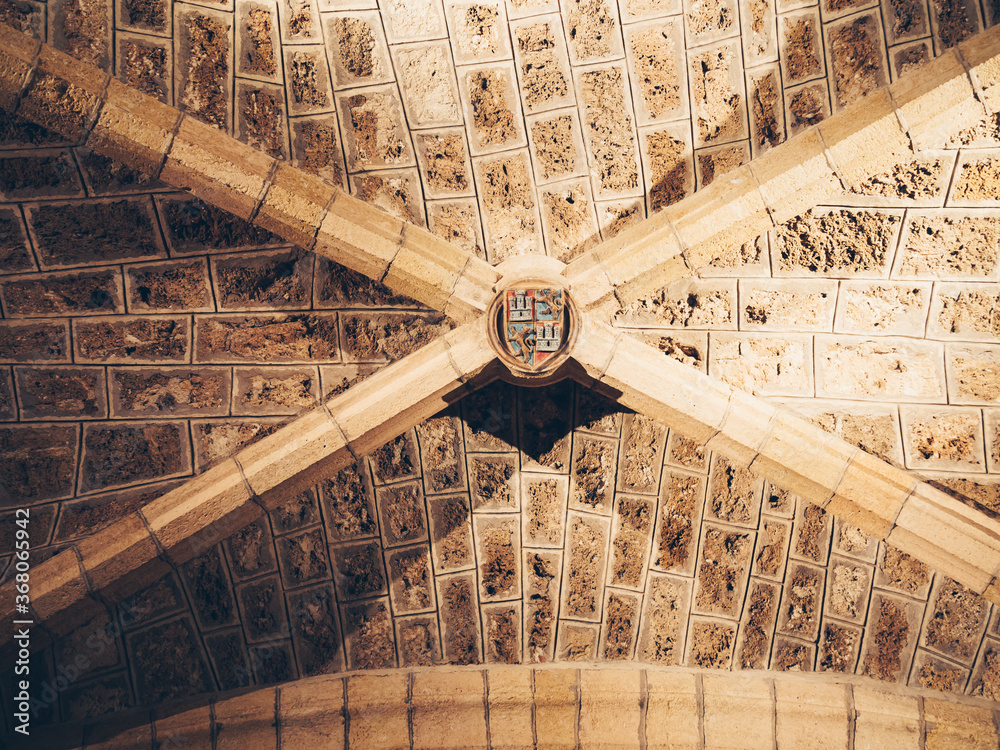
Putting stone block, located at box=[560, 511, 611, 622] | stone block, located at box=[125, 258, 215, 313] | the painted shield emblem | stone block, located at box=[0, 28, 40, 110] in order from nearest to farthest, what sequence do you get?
stone block, located at box=[0, 28, 40, 110], the painted shield emblem, stone block, located at box=[125, 258, 215, 313], stone block, located at box=[560, 511, 611, 622]

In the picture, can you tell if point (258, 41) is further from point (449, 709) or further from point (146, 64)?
point (449, 709)

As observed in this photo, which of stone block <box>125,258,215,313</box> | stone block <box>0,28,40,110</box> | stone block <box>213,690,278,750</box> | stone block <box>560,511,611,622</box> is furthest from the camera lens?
stone block <box>560,511,611,622</box>

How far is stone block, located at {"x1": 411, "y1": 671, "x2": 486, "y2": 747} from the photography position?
3.77 metres

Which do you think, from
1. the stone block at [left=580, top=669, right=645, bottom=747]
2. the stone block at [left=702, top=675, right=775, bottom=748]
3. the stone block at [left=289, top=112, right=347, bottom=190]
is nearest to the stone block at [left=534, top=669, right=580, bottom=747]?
the stone block at [left=580, top=669, right=645, bottom=747]

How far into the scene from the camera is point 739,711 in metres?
3.76

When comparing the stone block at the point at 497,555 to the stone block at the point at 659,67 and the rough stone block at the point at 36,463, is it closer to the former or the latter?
the rough stone block at the point at 36,463

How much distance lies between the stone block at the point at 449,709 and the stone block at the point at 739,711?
1384mm

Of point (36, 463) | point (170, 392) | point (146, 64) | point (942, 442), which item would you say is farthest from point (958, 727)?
Answer: point (146, 64)

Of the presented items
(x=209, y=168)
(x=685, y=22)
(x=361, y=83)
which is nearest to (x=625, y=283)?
(x=685, y=22)

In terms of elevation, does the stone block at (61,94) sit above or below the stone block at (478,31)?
below

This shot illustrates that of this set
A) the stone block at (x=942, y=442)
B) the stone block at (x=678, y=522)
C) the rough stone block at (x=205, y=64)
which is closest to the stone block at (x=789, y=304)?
the stone block at (x=942, y=442)

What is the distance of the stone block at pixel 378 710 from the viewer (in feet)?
12.3

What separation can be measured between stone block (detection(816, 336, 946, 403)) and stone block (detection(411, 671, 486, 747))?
2.71m

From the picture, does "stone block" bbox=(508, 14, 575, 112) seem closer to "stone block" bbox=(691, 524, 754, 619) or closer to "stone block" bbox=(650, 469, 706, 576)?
"stone block" bbox=(650, 469, 706, 576)
